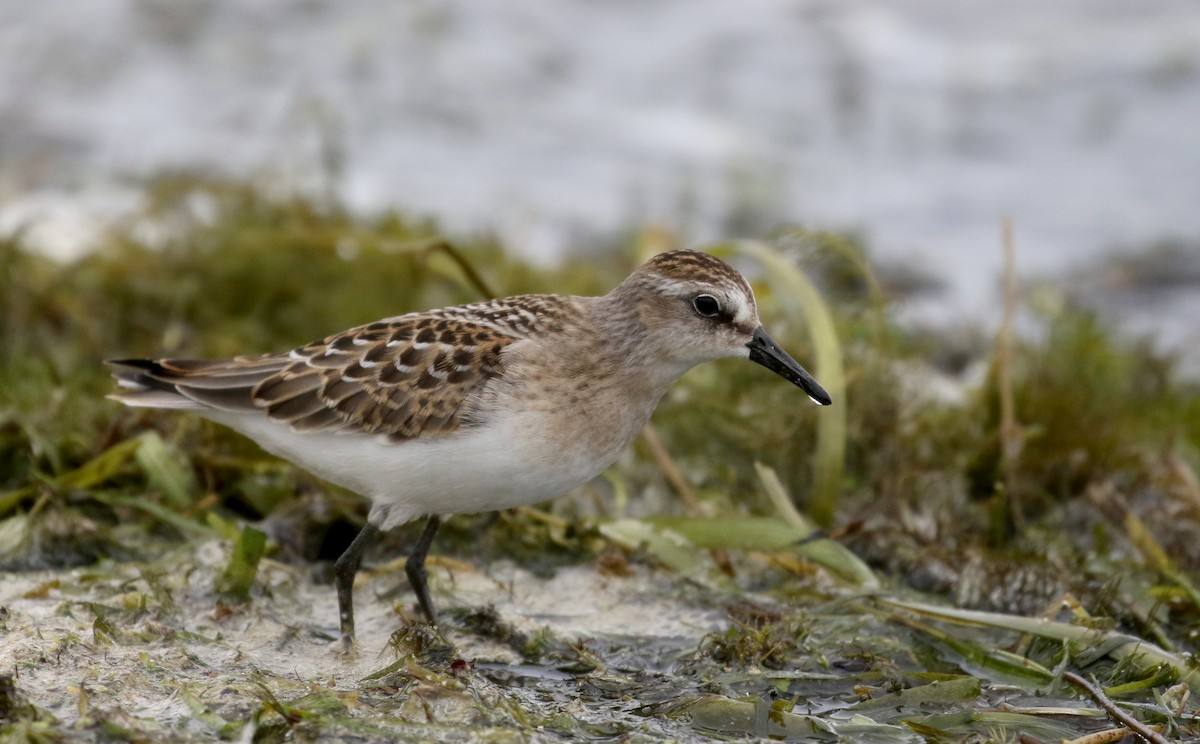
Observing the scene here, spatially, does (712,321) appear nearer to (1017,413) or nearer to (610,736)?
(610,736)

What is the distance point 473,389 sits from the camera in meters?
4.79

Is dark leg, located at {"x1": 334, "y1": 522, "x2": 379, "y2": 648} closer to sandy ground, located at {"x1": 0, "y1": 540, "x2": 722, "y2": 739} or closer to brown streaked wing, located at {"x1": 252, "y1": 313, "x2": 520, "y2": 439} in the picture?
sandy ground, located at {"x1": 0, "y1": 540, "x2": 722, "y2": 739}

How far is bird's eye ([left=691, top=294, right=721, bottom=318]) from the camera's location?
5.03 m

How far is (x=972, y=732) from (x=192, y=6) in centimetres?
1312

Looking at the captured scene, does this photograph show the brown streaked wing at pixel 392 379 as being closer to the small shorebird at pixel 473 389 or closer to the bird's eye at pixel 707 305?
the small shorebird at pixel 473 389

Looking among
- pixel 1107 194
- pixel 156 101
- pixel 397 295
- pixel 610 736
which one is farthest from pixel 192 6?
pixel 610 736

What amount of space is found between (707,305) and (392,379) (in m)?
1.12

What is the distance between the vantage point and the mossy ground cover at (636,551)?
4.25 metres

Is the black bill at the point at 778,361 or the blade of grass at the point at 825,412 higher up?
the black bill at the point at 778,361

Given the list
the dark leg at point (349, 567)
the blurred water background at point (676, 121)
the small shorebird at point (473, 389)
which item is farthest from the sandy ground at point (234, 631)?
the blurred water background at point (676, 121)

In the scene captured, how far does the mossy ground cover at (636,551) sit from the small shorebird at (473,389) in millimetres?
479

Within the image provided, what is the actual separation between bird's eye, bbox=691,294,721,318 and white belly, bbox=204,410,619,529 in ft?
1.73

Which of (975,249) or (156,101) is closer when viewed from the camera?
(975,249)

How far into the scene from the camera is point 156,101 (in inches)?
534
